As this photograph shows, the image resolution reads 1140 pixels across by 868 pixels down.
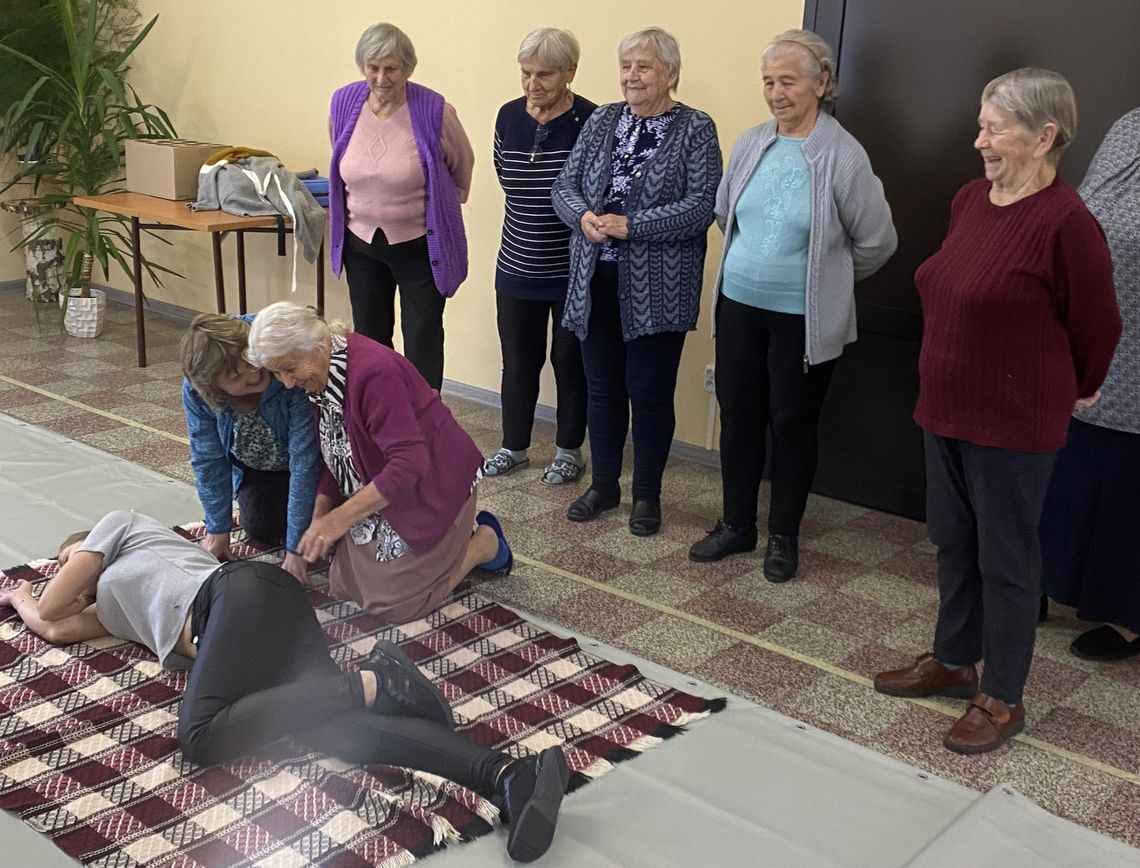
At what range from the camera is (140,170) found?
209 inches

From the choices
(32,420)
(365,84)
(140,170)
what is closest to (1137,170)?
(365,84)

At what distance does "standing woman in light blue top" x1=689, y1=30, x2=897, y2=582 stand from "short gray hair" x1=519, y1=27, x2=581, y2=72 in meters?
0.62

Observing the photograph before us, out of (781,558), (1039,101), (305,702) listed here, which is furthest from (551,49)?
(305,702)

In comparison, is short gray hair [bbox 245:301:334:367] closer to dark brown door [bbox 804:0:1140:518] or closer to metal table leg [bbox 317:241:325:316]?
dark brown door [bbox 804:0:1140:518]

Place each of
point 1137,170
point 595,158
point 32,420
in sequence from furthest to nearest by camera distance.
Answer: point 32,420
point 595,158
point 1137,170

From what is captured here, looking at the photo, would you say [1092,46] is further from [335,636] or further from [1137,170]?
[335,636]

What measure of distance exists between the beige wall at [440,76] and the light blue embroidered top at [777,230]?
79cm

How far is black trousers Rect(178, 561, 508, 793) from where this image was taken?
2.21 metres

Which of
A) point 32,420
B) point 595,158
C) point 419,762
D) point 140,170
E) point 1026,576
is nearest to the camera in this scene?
point 419,762

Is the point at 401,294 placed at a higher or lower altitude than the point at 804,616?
higher

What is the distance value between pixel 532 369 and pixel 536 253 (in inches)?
15.9

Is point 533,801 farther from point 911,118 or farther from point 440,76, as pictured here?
point 440,76

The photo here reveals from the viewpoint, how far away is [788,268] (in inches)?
123

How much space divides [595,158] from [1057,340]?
152 centimetres
